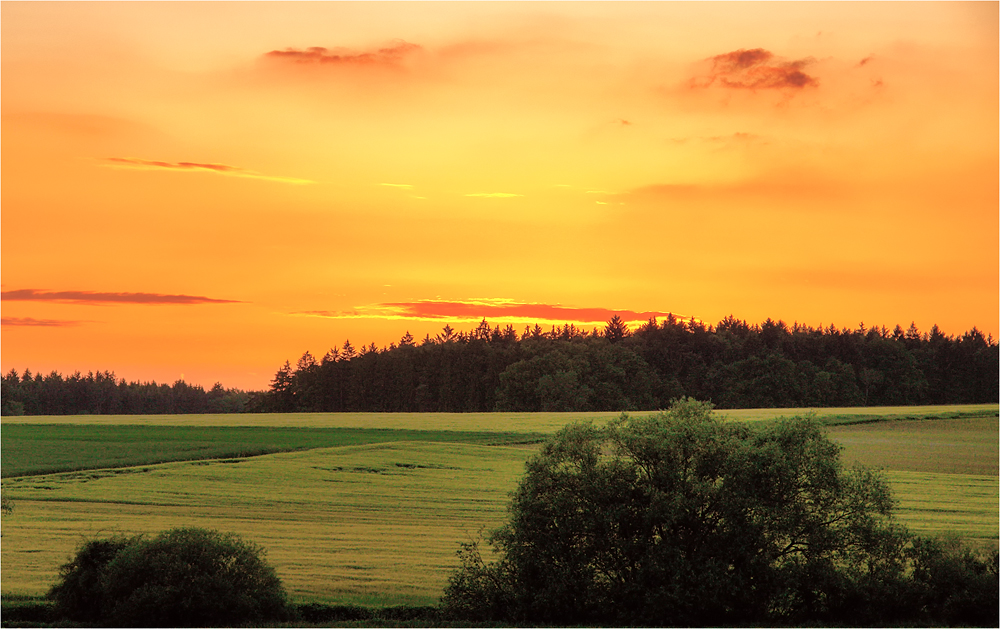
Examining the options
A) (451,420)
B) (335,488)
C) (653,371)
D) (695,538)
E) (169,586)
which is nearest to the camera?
(169,586)

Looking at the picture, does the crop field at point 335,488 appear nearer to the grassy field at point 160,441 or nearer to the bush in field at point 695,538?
the grassy field at point 160,441

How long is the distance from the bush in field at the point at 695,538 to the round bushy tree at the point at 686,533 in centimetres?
4

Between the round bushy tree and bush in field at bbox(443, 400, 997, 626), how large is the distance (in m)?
0.04

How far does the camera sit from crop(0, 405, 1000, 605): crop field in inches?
Answer: 1330

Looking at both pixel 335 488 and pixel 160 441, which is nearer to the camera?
pixel 335 488

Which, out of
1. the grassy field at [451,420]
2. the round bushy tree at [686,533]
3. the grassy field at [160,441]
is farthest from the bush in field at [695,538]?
the grassy field at [451,420]

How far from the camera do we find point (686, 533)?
2967 cm

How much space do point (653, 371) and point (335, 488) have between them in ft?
363

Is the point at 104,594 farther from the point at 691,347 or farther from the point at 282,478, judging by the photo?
the point at 691,347

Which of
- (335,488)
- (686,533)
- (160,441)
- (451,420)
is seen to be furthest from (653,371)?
(686,533)

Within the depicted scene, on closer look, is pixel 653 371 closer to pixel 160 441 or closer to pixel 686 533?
pixel 160 441

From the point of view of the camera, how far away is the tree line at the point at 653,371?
148625mm

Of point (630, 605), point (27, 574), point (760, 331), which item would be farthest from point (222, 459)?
point (760, 331)

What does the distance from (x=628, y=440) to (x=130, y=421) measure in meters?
87.5
